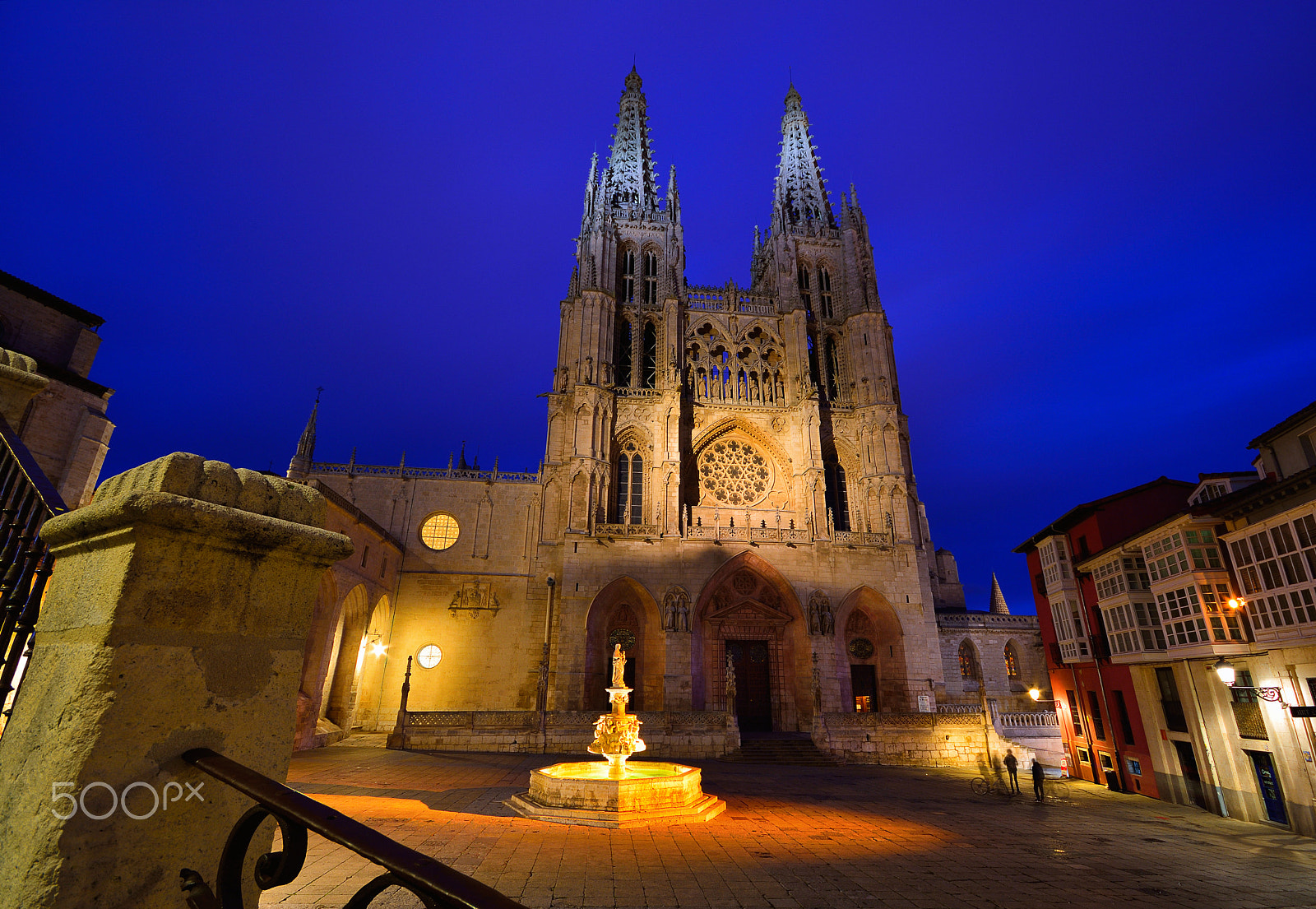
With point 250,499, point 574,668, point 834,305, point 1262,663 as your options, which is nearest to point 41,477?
point 250,499

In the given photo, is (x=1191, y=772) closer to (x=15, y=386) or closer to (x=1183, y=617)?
(x=1183, y=617)

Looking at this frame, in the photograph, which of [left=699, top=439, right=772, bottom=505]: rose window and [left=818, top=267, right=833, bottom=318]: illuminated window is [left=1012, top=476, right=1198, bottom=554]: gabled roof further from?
[left=818, top=267, right=833, bottom=318]: illuminated window

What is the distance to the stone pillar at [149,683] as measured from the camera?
159 centimetres

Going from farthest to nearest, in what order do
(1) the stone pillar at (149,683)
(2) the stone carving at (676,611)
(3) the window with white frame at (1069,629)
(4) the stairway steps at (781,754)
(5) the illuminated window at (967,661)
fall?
1. (5) the illuminated window at (967,661)
2. (2) the stone carving at (676,611)
3. (4) the stairway steps at (781,754)
4. (3) the window with white frame at (1069,629)
5. (1) the stone pillar at (149,683)

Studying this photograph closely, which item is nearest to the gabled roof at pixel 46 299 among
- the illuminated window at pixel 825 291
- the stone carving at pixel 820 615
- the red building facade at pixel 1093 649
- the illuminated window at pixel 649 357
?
the illuminated window at pixel 649 357

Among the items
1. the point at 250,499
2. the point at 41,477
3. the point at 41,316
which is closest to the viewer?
the point at 250,499

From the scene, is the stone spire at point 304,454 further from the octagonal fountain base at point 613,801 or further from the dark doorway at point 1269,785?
the dark doorway at point 1269,785

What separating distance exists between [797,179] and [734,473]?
20.7 metres

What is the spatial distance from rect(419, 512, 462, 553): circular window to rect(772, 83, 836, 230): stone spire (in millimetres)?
24229

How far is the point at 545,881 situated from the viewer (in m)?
6.60

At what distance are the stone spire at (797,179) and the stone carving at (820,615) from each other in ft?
69.9

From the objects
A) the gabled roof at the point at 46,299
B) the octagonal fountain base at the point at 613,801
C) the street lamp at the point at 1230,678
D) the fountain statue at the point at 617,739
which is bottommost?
the octagonal fountain base at the point at 613,801

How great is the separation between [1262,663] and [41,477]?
758 inches

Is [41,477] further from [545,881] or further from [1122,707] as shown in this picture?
[1122,707]
